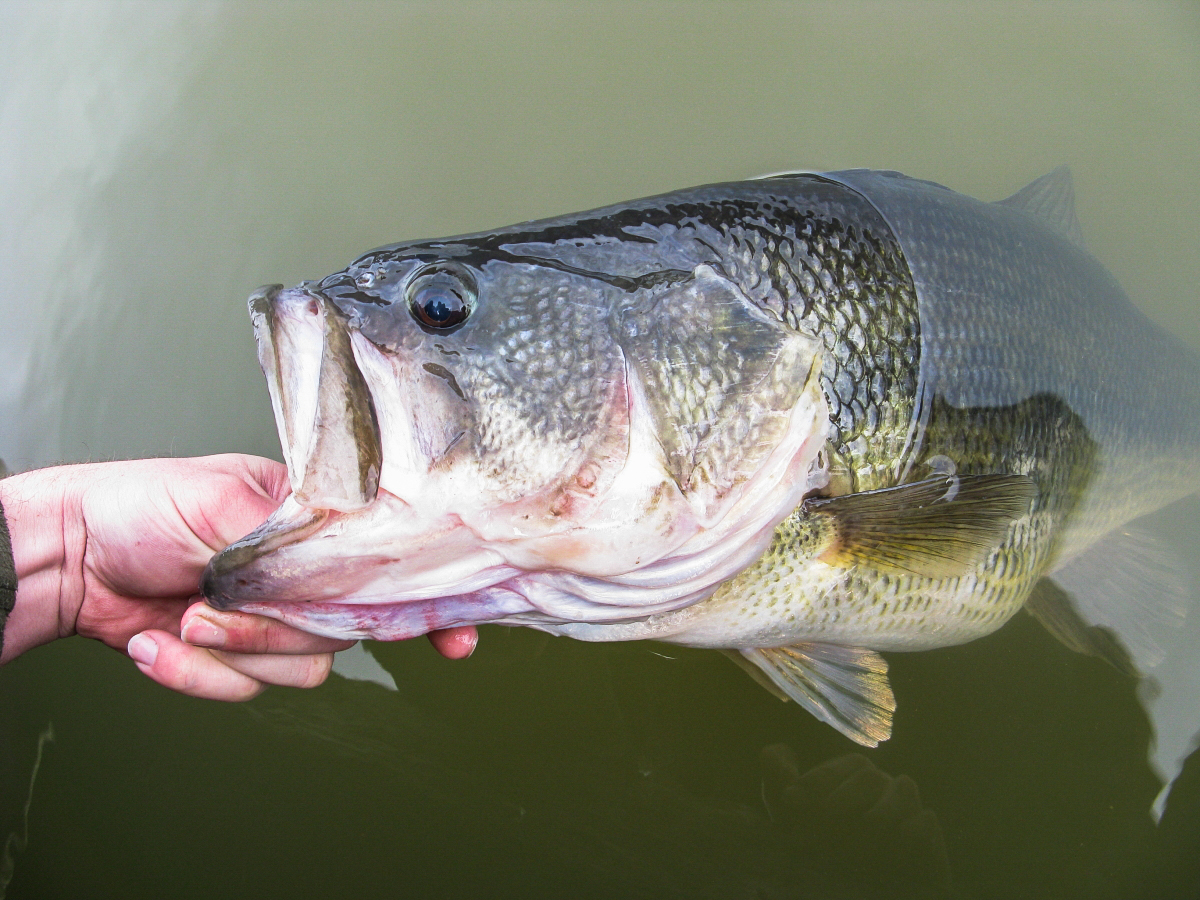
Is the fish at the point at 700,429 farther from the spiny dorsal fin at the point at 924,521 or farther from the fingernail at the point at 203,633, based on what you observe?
the fingernail at the point at 203,633

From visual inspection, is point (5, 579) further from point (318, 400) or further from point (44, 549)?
point (318, 400)

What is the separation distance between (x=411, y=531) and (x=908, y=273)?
2.84 ft

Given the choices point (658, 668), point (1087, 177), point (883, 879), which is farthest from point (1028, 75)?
point (883, 879)

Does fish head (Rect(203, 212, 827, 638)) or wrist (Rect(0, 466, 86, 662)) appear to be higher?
fish head (Rect(203, 212, 827, 638))

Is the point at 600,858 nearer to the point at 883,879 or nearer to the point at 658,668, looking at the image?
the point at 658,668

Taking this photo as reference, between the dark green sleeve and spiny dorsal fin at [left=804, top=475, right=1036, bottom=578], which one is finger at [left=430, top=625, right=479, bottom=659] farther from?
the dark green sleeve

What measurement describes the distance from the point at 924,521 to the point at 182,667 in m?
1.09

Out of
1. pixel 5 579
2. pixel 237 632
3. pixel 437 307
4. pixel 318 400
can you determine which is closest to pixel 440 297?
pixel 437 307

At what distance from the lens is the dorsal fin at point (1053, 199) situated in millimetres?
1666

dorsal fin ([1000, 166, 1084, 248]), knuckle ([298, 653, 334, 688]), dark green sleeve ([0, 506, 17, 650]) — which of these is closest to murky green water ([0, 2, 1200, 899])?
dorsal fin ([1000, 166, 1084, 248])

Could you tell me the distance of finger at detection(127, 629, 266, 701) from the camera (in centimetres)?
104

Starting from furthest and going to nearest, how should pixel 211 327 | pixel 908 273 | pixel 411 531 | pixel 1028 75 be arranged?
pixel 1028 75
pixel 211 327
pixel 908 273
pixel 411 531

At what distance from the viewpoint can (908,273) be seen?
1.16 meters

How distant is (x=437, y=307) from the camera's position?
83 cm
